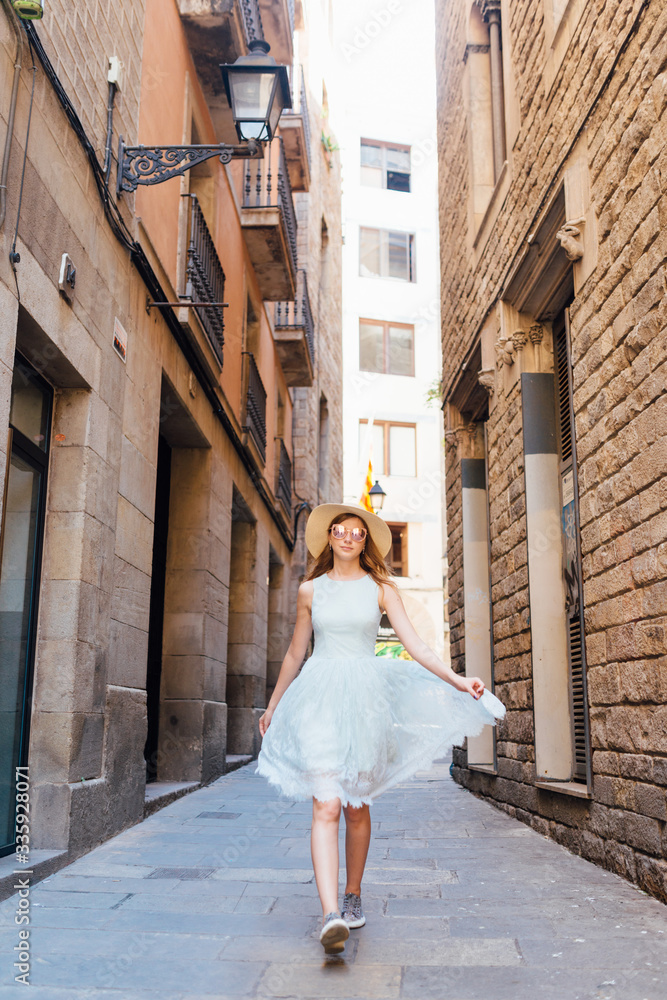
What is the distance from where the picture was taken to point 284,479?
1681 cm

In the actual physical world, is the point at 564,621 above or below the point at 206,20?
below

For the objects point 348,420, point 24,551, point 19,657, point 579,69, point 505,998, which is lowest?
point 505,998

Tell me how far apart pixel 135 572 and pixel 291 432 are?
1270 cm

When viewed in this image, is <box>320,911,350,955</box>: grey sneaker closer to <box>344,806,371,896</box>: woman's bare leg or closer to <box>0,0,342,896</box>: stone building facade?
<box>344,806,371,896</box>: woman's bare leg

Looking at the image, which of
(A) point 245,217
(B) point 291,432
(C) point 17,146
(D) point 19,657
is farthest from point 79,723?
(B) point 291,432

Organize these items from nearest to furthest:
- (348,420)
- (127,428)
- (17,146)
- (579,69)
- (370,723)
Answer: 1. (370,723)
2. (17,146)
3. (579,69)
4. (127,428)
5. (348,420)

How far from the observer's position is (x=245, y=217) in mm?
12312

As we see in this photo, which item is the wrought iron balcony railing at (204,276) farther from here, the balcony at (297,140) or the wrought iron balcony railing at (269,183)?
the balcony at (297,140)

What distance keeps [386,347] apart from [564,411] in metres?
24.3

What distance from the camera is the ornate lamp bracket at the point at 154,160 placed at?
250 inches

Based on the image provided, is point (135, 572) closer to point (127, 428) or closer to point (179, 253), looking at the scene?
point (127, 428)

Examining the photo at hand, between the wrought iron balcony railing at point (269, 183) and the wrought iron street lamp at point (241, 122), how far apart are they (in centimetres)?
562

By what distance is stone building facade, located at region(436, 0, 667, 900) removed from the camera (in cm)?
455

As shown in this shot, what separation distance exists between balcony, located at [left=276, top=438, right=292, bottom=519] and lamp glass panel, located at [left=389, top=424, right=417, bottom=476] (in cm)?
1183
